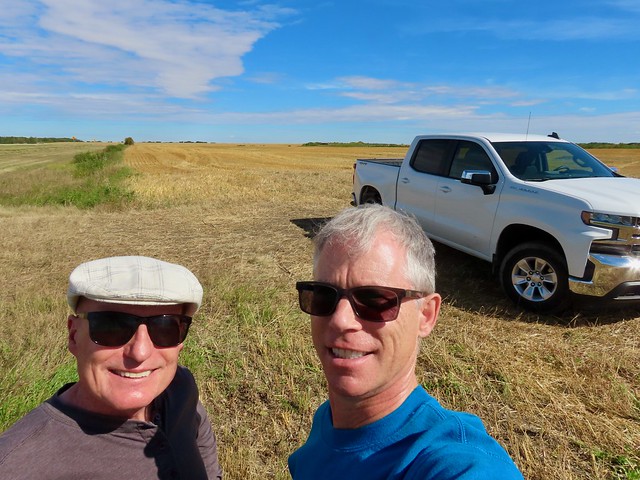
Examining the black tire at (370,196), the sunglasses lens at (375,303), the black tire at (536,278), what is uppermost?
the sunglasses lens at (375,303)

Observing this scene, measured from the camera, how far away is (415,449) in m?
1.16

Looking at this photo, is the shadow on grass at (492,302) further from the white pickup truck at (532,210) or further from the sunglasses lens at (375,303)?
the sunglasses lens at (375,303)

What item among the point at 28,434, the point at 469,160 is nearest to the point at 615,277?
the point at 469,160

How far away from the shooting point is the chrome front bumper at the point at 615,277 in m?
4.05

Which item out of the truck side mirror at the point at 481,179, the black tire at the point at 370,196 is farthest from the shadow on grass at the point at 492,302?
the black tire at the point at 370,196

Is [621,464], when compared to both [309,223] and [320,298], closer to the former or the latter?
[320,298]

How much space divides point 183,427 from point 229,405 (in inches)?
63.2

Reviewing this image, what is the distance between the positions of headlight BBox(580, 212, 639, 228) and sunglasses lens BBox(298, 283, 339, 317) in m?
3.60

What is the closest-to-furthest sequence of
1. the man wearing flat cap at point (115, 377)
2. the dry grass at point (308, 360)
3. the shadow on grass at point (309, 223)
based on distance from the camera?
the man wearing flat cap at point (115, 377)
the dry grass at point (308, 360)
the shadow on grass at point (309, 223)

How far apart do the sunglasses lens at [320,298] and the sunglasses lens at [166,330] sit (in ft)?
1.43

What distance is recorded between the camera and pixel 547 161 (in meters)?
5.58

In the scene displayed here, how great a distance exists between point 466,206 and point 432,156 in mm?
1180

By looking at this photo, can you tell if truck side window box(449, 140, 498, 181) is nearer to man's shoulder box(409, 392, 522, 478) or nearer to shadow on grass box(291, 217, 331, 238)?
Result: shadow on grass box(291, 217, 331, 238)

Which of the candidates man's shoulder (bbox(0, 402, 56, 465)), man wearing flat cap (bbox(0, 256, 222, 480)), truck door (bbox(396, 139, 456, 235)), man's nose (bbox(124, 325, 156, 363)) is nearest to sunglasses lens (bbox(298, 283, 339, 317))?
man wearing flat cap (bbox(0, 256, 222, 480))
